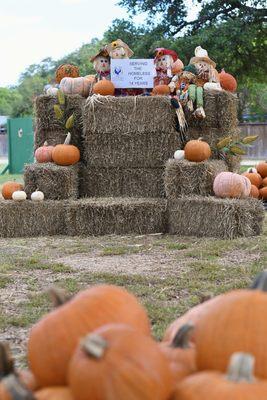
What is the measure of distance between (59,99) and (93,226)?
69.2 inches

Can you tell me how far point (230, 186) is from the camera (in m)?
6.82

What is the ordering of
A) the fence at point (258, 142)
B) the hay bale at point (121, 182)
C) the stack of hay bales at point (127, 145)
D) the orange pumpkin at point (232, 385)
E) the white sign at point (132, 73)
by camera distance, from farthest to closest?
the fence at point (258, 142)
the white sign at point (132, 73)
the hay bale at point (121, 182)
the stack of hay bales at point (127, 145)
the orange pumpkin at point (232, 385)

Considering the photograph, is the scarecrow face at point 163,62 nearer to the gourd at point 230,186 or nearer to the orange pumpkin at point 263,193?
the gourd at point 230,186

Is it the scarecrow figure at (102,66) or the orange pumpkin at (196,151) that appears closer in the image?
the orange pumpkin at (196,151)

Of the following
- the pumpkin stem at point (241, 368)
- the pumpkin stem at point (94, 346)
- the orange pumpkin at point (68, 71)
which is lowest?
the pumpkin stem at point (241, 368)

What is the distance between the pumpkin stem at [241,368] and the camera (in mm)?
1204

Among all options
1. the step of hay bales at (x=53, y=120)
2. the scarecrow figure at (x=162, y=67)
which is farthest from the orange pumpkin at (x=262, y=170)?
the step of hay bales at (x=53, y=120)

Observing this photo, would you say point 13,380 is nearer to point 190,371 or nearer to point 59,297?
point 59,297

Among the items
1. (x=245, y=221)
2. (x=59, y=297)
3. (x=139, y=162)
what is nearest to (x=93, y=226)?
(x=139, y=162)

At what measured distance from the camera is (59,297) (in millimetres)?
1534

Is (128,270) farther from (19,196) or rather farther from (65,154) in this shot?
(65,154)

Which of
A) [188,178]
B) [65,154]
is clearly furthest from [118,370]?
[65,154]

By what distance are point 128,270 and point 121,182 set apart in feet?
9.80

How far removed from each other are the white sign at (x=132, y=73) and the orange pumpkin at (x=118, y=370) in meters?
6.74
